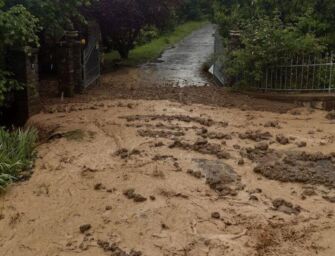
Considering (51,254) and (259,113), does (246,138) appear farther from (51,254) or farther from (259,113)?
(51,254)

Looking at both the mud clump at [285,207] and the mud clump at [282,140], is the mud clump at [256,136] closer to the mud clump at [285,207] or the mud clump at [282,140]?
the mud clump at [282,140]

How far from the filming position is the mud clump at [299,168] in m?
6.47

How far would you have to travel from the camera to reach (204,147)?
7555 mm

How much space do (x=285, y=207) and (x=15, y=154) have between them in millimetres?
3658

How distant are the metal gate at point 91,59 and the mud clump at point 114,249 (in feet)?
25.8

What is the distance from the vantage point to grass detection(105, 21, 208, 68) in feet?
59.6

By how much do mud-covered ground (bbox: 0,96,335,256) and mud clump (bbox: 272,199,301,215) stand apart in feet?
0.04

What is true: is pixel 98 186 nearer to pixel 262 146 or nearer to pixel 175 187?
pixel 175 187

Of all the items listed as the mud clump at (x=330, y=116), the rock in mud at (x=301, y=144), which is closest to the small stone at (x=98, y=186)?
the rock in mud at (x=301, y=144)

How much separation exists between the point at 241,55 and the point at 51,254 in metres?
7.90

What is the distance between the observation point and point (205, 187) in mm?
6219

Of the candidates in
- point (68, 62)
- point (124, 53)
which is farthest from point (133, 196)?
point (124, 53)

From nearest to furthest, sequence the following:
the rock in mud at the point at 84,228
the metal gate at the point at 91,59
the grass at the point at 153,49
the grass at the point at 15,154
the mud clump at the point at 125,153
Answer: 1. the rock in mud at the point at 84,228
2. the grass at the point at 15,154
3. the mud clump at the point at 125,153
4. the metal gate at the point at 91,59
5. the grass at the point at 153,49

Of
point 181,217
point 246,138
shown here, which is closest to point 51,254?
point 181,217
